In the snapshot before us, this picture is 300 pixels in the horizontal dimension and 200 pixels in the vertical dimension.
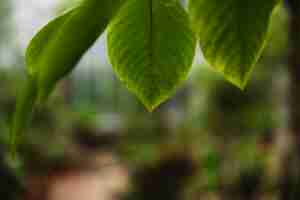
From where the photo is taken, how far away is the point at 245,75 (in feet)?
0.92

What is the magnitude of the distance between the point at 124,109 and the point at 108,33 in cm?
539

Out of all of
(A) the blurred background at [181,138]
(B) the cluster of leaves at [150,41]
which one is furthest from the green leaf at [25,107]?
(A) the blurred background at [181,138]

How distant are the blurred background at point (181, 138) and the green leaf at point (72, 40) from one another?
3.14 feet

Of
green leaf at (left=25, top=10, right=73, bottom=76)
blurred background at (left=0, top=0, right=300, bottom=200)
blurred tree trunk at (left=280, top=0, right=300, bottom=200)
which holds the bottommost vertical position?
blurred background at (left=0, top=0, right=300, bottom=200)

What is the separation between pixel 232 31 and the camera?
0.27 meters

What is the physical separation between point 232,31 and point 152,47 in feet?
0.16

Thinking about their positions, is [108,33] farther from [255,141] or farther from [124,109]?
[124,109]

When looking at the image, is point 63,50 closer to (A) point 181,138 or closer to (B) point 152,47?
(B) point 152,47

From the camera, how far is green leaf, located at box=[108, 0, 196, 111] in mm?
287

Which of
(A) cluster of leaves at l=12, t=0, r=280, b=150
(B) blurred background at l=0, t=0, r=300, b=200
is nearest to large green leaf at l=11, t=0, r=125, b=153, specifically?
(A) cluster of leaves at l=12, t=0, r=280, b=150

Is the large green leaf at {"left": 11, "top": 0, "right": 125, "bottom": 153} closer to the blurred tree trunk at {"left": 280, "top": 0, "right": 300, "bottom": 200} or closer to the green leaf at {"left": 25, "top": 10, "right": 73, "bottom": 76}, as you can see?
the green leaf at {"left": 25, "top": 10, "right": 73, "bottom": 76}

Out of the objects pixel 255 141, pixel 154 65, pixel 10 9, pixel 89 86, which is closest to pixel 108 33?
pixel 154 65

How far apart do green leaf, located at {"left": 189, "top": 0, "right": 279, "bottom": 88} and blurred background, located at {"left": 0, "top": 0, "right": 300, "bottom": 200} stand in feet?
3.22

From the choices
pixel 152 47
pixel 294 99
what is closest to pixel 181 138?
pixel 294 99
